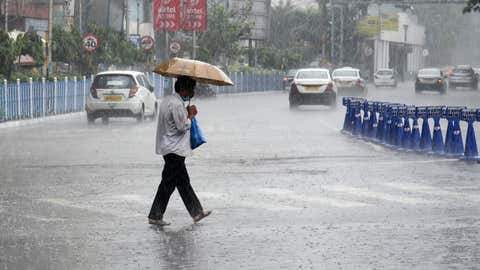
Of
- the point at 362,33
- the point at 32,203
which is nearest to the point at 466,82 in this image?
the point at 362,33

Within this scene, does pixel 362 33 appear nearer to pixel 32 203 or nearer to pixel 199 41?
pixel 199 41

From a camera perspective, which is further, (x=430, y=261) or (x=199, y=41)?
(x=199, y=41)

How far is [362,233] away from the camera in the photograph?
1239 centimetres

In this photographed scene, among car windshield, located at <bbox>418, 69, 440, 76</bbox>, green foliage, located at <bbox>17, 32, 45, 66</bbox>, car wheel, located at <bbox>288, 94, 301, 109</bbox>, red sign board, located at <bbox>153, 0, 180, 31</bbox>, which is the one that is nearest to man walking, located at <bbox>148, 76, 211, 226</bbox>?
green foliage, located at <bbox>17, 32, 45, 66</bbox>

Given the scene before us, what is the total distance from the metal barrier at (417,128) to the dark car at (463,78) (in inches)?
2204

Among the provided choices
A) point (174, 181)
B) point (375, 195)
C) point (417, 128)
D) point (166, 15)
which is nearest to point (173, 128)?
point (174, 181)

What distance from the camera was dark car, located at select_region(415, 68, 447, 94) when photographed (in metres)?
72.8

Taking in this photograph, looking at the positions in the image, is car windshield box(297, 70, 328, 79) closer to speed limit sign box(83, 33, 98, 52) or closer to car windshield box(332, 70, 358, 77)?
speed limit sign box(83, 33, 98, 52)

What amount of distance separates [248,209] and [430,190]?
316cm

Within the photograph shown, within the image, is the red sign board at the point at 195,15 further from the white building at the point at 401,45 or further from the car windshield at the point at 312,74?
the white building at the point at 401,45

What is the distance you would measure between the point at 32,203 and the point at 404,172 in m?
6.62

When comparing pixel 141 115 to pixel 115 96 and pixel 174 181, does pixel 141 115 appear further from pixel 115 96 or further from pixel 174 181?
pixel 174 181

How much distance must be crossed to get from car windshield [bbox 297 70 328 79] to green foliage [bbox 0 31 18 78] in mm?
12587

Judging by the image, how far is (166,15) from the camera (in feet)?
217
